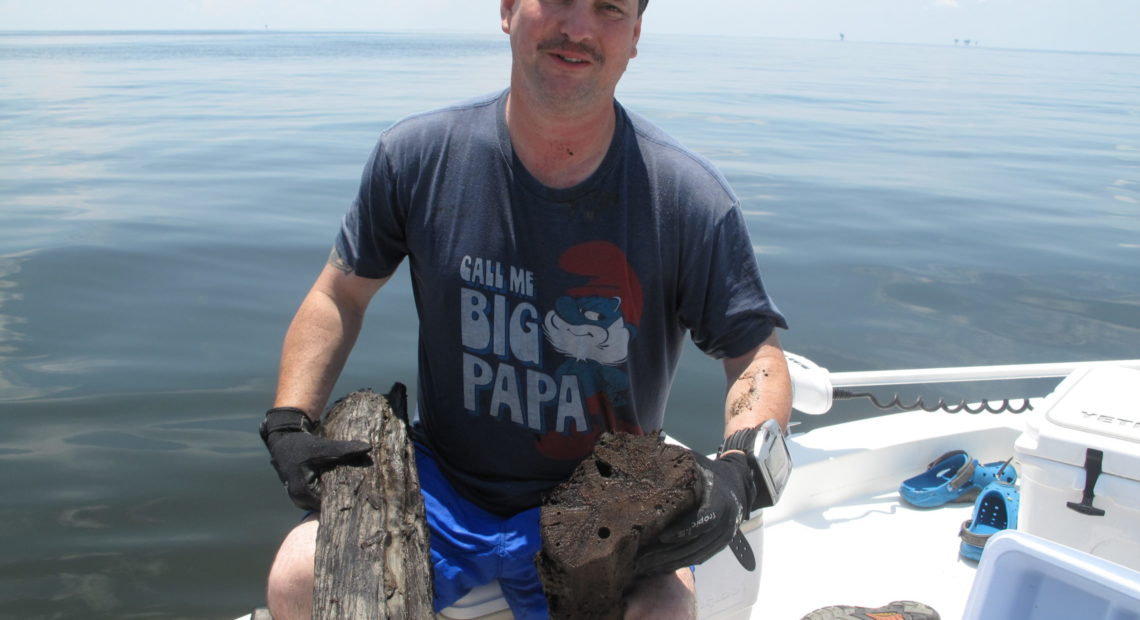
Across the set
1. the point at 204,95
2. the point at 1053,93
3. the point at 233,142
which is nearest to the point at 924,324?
the point at 233,142

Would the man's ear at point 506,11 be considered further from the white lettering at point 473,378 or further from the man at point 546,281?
the white lettering at point 473,378

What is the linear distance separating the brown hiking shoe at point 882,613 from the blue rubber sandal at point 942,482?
34.6 inches

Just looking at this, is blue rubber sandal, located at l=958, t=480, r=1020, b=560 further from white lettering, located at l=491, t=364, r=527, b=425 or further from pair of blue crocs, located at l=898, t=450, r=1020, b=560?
white lettering, located at l=491, t=364, r=527, b=425

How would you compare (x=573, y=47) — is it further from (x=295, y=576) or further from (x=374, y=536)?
(x=295, y=576)

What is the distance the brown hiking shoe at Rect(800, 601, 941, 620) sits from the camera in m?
2.64

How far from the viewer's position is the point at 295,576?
204 centimetres

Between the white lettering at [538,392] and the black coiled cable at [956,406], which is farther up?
the white lettering at [538,392]

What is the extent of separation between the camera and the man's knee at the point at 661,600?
197cm

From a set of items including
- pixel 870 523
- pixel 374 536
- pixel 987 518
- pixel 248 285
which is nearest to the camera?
pixel 374 536

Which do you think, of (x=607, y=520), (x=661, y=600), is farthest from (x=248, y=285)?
(x=607, y=520)

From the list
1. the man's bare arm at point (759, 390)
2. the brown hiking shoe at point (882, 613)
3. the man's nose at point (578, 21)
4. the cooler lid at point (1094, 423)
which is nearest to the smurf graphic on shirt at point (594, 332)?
the man's bare arm at point (759, 390)

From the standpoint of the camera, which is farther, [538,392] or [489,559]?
[538,392]

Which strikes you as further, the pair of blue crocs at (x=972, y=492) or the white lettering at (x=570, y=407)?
the pair of blue crocs at (x=972, y=492)

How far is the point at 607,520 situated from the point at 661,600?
33 cm
